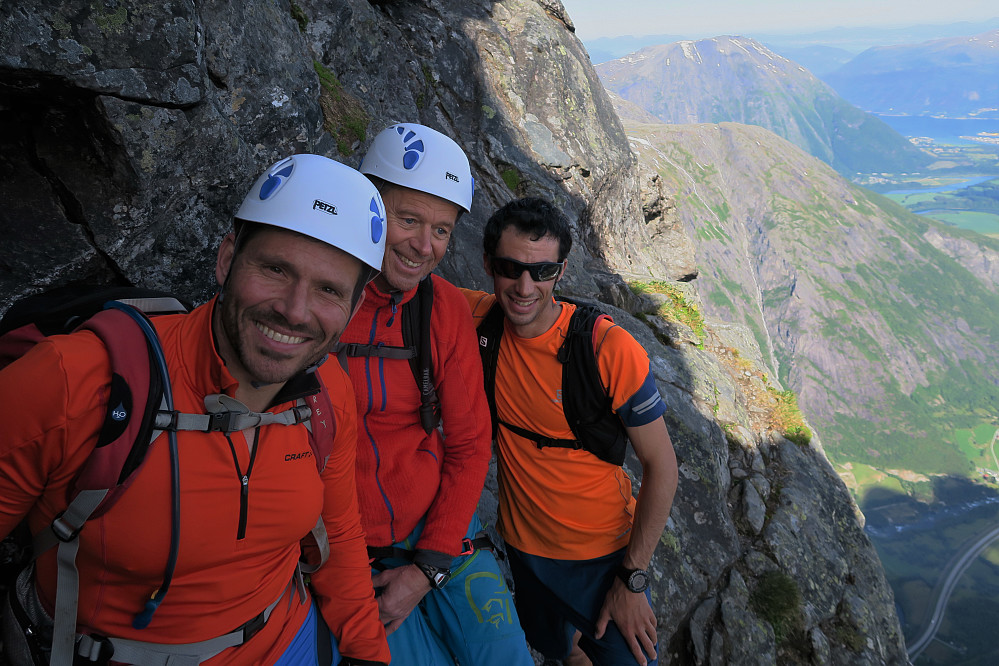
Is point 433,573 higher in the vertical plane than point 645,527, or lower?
higher

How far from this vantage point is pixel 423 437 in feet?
14.1

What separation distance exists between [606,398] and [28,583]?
3855 mm

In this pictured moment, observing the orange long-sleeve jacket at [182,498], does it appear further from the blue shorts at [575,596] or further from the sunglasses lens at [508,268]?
the blue shorts at [575,596]

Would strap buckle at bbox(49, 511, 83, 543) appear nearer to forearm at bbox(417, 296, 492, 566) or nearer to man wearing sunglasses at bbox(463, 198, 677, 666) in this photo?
forearm at bbox(417, 296, 492, 566)

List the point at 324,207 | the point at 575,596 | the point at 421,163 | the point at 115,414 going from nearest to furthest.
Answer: the point at 115,414 → the point at 324,207 → the point at 421,163 → the point at 575,596

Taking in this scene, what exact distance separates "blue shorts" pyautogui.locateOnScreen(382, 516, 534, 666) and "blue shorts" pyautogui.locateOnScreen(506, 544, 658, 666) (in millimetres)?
805

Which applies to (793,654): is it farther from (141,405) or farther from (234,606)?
(141,405)

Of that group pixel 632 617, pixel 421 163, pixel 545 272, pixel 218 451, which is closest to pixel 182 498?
pixel 218 451

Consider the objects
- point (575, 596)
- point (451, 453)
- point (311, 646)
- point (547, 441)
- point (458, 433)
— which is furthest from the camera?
point (575, 596)

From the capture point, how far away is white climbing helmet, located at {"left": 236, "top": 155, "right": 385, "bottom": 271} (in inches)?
110

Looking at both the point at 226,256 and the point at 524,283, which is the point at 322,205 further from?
the point at 524,283

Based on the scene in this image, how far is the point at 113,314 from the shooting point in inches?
96.4

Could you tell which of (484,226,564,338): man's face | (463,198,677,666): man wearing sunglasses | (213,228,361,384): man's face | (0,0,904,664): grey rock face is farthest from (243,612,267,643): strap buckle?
(0,0,904,664): grey rock face

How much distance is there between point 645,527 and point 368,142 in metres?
7.66
